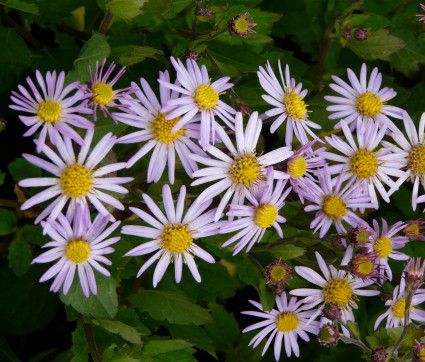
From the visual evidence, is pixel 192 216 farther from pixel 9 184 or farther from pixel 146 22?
pixel 9 184

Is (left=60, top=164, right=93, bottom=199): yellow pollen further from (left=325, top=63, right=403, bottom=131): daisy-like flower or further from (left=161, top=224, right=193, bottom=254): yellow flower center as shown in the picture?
(left=325, top=63, right=403, bottom=131): daisy-like flower

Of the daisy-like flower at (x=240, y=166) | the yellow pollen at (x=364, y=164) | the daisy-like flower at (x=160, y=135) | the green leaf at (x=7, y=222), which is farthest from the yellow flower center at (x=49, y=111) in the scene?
the yellow pollen at (x=364, y=164)

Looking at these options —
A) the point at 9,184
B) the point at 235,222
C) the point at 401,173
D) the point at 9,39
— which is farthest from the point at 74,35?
the point at 401,173

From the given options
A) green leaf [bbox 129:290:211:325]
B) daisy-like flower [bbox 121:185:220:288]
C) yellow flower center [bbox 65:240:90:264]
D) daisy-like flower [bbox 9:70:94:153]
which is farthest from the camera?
green leaf [bbox 129:290:211:325]

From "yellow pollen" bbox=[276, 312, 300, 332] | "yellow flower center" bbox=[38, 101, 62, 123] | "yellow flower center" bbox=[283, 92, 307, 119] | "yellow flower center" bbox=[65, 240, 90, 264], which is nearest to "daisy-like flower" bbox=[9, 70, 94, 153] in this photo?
"yellow flower center" bbox=[38, 101, 62, 123]

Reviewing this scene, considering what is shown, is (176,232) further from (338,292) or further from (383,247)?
(383,247)

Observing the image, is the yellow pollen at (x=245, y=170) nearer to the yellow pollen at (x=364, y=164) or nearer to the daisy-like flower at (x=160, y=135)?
the daisy-like flower at (x=160, y=135)

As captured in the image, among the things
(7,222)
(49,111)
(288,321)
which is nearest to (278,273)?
(288,321)
